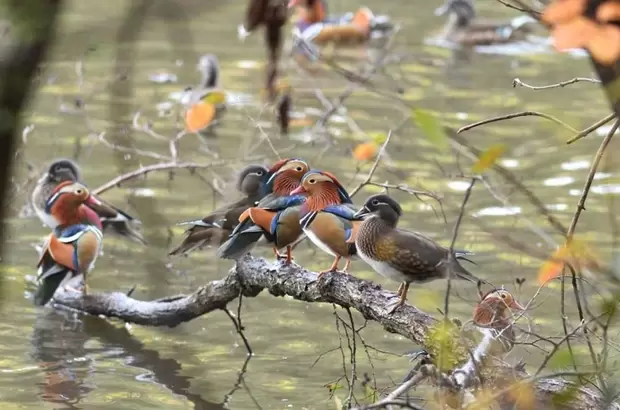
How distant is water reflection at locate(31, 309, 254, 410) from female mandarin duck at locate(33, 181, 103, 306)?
240 mm

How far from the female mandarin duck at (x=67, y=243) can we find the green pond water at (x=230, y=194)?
0.32m

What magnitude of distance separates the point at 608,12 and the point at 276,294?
3574 millimetres

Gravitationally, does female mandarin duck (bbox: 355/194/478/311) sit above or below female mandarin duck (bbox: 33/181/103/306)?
above

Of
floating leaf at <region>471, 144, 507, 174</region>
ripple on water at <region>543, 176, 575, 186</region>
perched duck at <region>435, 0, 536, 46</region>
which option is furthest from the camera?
perched duck at <region>435, 0, 536, 46</region>

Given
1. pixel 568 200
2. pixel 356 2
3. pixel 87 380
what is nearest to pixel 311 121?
pixel 568 200

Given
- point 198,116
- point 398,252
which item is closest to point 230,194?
point 198,116

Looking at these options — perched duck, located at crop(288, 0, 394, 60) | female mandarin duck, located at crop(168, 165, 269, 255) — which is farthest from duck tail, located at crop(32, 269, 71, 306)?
perched duck, located at crop(288, 0, 394, 60)

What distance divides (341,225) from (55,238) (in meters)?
2.24

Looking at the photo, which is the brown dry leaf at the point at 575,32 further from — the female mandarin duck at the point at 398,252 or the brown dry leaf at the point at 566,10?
the female mandarin duck at the point at 398,252

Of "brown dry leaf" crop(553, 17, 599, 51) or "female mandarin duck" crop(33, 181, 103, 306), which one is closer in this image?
"brown dry leaf" crop(553, 17, 599, 51)

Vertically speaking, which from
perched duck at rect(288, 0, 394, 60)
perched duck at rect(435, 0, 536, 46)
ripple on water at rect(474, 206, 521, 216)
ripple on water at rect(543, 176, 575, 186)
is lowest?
perched duck at rect(435, 0, 536, 46)

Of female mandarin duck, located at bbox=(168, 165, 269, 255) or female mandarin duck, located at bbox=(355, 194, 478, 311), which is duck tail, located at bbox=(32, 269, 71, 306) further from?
female mandarin duck, located at bbox=(355, 194, 478, 311)

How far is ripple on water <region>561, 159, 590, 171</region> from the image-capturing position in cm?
1059

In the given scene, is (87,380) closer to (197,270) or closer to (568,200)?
(197,270)
